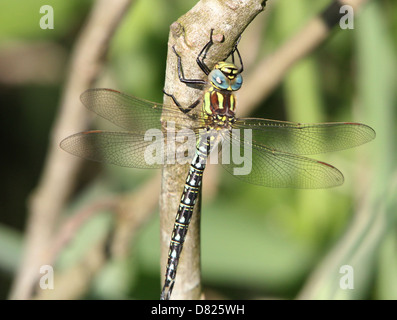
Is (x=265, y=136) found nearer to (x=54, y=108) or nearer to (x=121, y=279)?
(x=121, y=279)

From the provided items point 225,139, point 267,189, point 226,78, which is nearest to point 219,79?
point 226,78

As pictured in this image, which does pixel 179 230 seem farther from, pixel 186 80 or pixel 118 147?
pixel 118 147

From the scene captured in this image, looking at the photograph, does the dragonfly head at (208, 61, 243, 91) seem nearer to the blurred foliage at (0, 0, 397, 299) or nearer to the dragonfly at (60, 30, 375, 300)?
the dragonfly at (60, 30, 375, 300)

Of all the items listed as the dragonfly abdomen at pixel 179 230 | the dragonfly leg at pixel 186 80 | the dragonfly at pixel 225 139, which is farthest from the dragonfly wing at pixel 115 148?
the dragonfly leg at pixel 186 80

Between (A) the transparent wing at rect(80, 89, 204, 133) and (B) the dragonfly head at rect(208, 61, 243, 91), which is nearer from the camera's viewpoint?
(B) the dragonfly head at rect(208, 61, 243, 91)

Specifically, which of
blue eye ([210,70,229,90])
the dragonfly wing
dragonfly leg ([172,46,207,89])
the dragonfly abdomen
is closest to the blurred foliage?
the dragonfly wing

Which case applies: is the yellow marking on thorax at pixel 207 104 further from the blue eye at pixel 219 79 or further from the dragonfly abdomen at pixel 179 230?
the dragonfly abdomen at pixel 179 230
